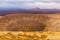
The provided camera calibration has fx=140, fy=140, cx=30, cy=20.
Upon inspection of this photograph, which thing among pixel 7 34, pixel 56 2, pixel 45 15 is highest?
pixel 56 2

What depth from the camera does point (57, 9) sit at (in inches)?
64.6

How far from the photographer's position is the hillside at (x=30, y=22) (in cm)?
161

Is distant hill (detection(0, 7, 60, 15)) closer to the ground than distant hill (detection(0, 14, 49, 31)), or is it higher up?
higher up

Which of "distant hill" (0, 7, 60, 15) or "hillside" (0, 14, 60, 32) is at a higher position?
"distant hill" (0, 7, 60, 15)

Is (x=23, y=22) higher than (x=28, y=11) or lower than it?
lower

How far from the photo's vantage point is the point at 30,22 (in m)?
1.63

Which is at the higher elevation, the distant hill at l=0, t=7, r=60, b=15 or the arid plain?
the distant hill at l=0, t=7, r=60, b=15

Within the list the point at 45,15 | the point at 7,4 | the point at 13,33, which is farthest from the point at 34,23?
the point at 7,4

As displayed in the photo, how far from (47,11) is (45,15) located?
2.1 inches

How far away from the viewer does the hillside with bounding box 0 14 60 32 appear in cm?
161

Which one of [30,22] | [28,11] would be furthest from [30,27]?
[28,11]

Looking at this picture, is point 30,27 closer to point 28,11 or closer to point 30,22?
point 30,22

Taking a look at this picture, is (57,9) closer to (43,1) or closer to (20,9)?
(43,1)

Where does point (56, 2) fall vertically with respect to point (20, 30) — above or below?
above
